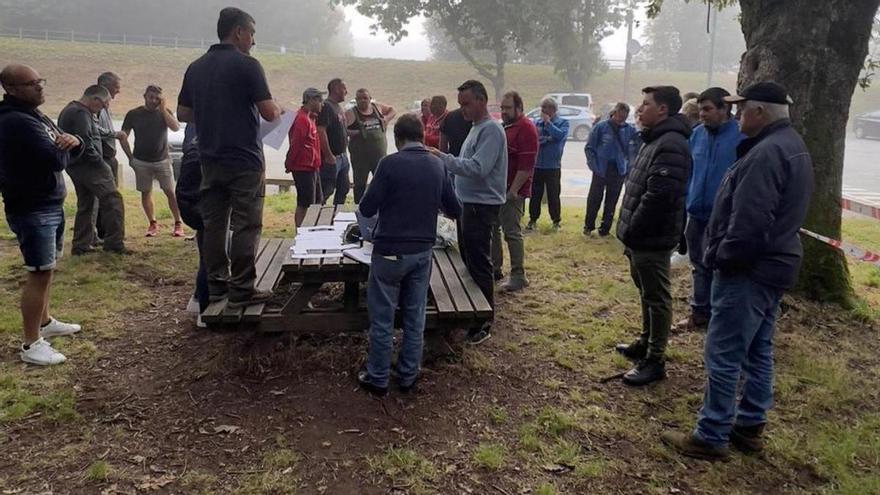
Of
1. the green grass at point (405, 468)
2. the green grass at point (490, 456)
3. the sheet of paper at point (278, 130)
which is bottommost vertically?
the green grass at point (405, 468)

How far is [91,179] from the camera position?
6762 millimetres

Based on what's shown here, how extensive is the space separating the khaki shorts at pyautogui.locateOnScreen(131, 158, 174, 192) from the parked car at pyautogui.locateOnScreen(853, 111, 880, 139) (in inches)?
1192

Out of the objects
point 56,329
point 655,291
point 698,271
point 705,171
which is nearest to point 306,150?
point 56,329

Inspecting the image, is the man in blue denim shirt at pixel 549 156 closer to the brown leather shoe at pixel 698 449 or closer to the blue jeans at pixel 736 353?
the blue jeans at pixel 736 353

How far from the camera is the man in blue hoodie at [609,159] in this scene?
8.38m

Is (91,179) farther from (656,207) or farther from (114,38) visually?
(114,38)

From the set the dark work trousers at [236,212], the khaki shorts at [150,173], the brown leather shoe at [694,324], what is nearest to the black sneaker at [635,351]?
the brown leather shoe at [694,324]

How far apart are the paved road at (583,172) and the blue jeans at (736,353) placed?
8.64 m

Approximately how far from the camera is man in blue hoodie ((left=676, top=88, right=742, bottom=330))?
16.2 feet

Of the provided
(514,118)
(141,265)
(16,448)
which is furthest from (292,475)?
(141,265)

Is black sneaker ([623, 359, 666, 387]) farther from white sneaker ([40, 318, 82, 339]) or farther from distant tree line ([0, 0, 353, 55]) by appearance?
distant tree line ([0, 0, 353, 55])

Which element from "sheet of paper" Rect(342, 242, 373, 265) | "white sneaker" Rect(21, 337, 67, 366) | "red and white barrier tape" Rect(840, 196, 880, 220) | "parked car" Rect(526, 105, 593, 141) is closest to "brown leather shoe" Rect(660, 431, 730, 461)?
"sheet of paper" Rect(342, 242, 373, 265)

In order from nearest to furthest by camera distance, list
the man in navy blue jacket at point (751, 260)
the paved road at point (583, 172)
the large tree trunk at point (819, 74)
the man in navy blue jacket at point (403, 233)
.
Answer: the man in navy blue jacket at point (751, 260) → the man in navy blue jacket at point (403, 233) → the large tree trunk at point (819, 74) → the paved road at point (583, 172)

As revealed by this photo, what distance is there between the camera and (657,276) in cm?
410
